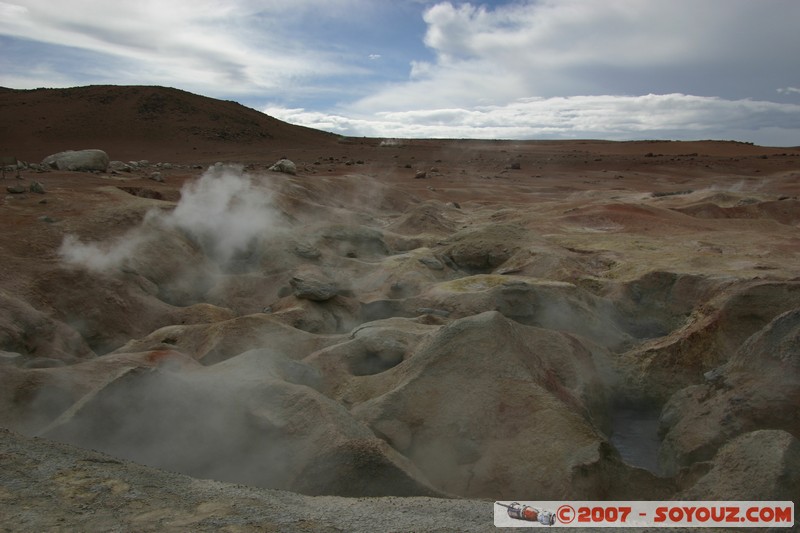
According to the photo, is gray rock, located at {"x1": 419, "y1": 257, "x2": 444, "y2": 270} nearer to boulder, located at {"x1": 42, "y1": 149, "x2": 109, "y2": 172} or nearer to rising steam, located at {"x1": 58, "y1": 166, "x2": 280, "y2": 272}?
rising steam, located at {"x1": 58, "y1": 166, "x2": 280, "y2": 272}

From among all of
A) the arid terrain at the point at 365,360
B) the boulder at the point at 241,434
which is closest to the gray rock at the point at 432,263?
the arid terrain at the point at 365,360

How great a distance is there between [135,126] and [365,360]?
33.3 meters

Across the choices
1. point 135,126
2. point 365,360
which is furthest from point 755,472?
point 135,126

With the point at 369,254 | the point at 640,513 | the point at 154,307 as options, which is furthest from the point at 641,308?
the point at 154,307

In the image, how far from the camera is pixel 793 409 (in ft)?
13.4

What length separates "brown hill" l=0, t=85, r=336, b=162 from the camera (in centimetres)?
3041

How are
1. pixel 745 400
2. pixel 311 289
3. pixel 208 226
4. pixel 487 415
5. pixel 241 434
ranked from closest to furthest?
pixel 241 434
pixel 487 415
pixel 745 400
pixel 311 289
pixel 208 226

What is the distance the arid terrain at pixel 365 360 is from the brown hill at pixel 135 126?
2007cm

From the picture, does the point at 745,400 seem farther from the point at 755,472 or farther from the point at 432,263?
the point at 432,263

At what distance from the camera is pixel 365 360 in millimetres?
5418

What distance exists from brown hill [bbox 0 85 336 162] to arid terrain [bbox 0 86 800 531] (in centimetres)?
2007

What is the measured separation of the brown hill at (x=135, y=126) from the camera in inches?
1197

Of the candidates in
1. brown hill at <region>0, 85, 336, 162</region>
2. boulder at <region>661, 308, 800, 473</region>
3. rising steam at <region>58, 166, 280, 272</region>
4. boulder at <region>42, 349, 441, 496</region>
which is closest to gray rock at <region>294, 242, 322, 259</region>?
rising steam at <region>58, 166, 280, 272</region>

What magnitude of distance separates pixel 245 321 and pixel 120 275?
79.4 inches
